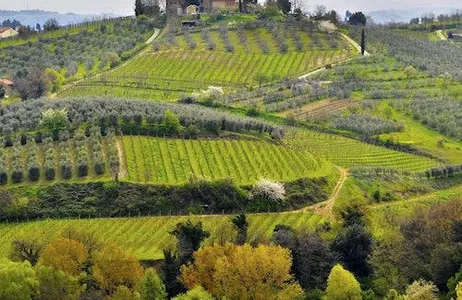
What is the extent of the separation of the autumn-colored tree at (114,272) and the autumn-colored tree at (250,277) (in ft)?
12.5

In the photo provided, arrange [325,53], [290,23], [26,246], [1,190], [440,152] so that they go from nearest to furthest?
[26,246] → [1,190] → [440,152] → [325,53] → [290,23]

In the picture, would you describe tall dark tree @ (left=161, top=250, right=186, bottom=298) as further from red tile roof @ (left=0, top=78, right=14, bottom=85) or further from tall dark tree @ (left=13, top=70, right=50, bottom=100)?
red tile roof @ (left=0, top=78, right=14, bottom=85)

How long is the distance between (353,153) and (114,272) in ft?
145

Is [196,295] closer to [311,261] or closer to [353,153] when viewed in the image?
[311,261]

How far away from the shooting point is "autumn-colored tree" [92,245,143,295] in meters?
48.7

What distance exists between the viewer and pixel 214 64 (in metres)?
127

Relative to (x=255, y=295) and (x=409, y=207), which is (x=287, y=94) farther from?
(x=255, y=295)

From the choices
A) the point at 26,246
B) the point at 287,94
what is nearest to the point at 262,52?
the point at 287,94

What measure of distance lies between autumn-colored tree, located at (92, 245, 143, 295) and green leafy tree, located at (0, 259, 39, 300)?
4.74 metres

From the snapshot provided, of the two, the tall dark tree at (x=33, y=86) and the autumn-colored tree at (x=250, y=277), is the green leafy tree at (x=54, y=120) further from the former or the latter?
the autumn-colored tree at (x=250, y=277)

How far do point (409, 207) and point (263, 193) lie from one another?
53.0ft

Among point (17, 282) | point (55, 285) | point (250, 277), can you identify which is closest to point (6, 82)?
point (55, 285)

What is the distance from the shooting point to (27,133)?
260 feet

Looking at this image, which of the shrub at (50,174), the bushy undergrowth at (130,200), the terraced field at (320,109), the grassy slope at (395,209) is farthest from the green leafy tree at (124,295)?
the terraced field at (320,109)
